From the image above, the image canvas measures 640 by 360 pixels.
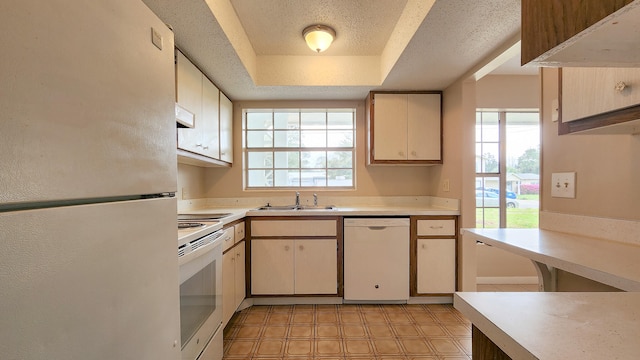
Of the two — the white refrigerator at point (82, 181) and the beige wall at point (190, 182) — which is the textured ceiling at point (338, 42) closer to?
the beige wall at point (190, 182)

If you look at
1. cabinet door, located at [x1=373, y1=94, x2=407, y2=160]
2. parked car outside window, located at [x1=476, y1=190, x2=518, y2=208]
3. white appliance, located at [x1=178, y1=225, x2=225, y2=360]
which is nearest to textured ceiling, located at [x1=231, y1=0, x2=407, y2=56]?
cabinet door, located at [x1=373, y1=94, x2=407, y2=160]

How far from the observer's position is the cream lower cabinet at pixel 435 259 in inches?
98.7

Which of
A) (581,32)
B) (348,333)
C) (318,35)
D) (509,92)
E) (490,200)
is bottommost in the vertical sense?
(348,333)

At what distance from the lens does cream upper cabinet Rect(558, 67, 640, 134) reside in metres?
0.84

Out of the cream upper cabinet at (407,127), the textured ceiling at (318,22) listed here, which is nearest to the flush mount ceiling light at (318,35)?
the textured ceiling at (318,22)

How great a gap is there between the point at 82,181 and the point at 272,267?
212 centimetres

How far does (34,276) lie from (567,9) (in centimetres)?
107

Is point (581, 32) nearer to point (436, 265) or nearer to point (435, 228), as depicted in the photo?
point (435, 228)

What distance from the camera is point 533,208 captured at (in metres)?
3.10

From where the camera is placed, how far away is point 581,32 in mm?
460

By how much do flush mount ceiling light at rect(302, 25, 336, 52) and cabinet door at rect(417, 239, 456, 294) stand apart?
1.98 meters

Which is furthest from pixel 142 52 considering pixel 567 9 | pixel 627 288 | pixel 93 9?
pixel 627 288

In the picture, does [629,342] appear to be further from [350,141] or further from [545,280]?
[350,141]

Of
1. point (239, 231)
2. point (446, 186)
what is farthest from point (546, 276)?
point (239, 231)
